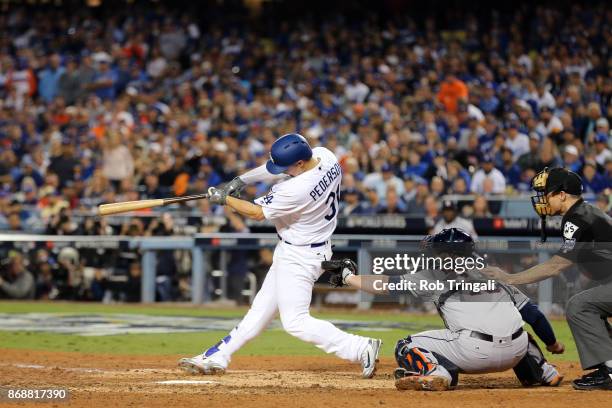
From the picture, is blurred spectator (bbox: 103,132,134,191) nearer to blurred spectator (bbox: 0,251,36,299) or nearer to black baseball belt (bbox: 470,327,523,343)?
blurred spectator (bbox: 0,251,36,299)

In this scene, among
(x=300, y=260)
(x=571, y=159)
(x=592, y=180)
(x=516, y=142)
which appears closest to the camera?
(x=300, y=260)

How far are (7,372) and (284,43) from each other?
14.8 m

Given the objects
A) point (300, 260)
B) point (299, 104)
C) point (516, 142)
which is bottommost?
point (300, 260)

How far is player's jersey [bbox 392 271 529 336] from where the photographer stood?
668 cm

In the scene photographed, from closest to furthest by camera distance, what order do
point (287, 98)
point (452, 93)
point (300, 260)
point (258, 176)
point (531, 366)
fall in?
point (531, 366) < point (300, 260) < point (258, 176) < point (452, 93) < point (287, 98)

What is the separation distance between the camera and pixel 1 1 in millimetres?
25609

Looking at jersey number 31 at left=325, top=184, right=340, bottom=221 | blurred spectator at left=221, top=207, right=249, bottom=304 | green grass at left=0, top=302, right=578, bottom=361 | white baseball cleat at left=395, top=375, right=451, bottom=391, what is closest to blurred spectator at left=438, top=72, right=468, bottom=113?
blurred spectator at left=221, top=207, right=249, bottom=304

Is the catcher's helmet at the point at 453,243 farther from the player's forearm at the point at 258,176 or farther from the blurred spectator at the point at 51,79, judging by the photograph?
the blurred spectator at the point at 51,79

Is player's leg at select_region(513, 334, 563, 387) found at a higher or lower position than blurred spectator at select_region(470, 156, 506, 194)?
lower

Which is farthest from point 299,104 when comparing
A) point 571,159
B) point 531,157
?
point 571,159

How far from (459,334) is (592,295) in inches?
35.3

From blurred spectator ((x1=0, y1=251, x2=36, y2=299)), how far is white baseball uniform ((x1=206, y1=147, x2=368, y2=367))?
339 inches

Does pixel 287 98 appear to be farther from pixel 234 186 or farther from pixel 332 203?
pixel 332 203

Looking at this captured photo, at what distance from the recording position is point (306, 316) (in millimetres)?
7387
